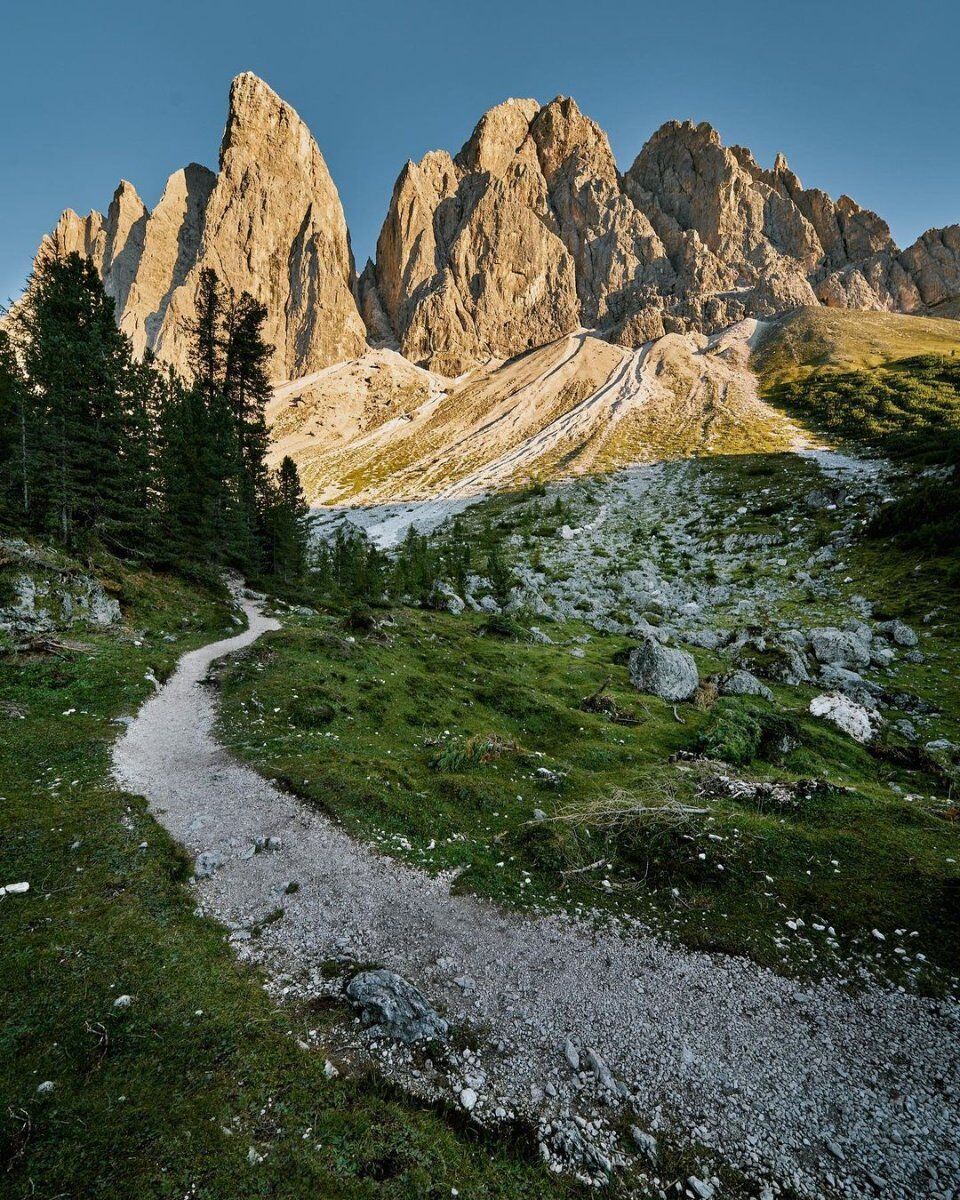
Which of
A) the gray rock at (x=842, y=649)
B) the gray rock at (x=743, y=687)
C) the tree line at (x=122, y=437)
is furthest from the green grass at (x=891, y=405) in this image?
the tree line at (x=122, y=437)

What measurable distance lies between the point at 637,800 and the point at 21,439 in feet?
122

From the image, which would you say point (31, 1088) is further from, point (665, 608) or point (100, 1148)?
point (665, 608)

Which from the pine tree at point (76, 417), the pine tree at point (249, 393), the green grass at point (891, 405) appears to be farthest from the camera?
the green grass at point (891, 405)

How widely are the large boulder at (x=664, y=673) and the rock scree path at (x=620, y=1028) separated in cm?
1824

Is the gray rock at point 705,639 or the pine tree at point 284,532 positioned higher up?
the pine tree at point 284,532

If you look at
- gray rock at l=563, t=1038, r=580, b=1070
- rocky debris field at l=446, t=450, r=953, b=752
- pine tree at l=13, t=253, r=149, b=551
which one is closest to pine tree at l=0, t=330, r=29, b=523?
pine tree at l=13, t=253, r=149, b=551

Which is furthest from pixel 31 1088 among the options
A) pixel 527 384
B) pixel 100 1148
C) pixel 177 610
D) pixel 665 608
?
pixel 527 384

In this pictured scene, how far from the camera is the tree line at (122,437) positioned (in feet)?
93.4

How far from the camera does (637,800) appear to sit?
13461mm

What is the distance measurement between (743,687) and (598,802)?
16337 millimetres

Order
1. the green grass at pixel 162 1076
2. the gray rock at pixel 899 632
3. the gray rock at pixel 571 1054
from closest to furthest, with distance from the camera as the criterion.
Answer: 1. the green grass at pixel 162 1076
2. the gray rock at pixel 571 1054
3. the gray rock at pixel 899 632

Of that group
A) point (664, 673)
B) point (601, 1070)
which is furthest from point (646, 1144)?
point (664, 673)

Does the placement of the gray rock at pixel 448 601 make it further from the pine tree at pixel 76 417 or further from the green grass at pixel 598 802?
the pine tree at pixel 76 417

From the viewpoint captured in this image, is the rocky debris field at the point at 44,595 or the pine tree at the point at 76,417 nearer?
the rocky debris field at the point at 44,595
